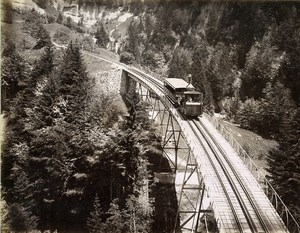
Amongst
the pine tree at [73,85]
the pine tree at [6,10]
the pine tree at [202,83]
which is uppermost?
the pine tree at [6,10]

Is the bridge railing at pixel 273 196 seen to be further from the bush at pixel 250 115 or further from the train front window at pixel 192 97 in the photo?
the bush at pixel 250 115

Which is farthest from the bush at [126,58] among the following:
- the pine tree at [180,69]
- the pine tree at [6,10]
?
the pine tree at [6,10]

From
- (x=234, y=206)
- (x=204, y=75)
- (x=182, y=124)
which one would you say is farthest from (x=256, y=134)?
(x=234, y=206)

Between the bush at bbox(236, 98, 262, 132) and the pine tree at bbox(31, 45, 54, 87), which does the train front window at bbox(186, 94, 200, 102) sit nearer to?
the pine tree at bbox(31, 45, 54, 87)

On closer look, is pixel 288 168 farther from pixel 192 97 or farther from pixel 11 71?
pixel 11 71

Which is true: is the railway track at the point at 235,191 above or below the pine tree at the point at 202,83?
above

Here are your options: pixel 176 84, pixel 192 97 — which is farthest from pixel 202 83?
pixel 192 97
